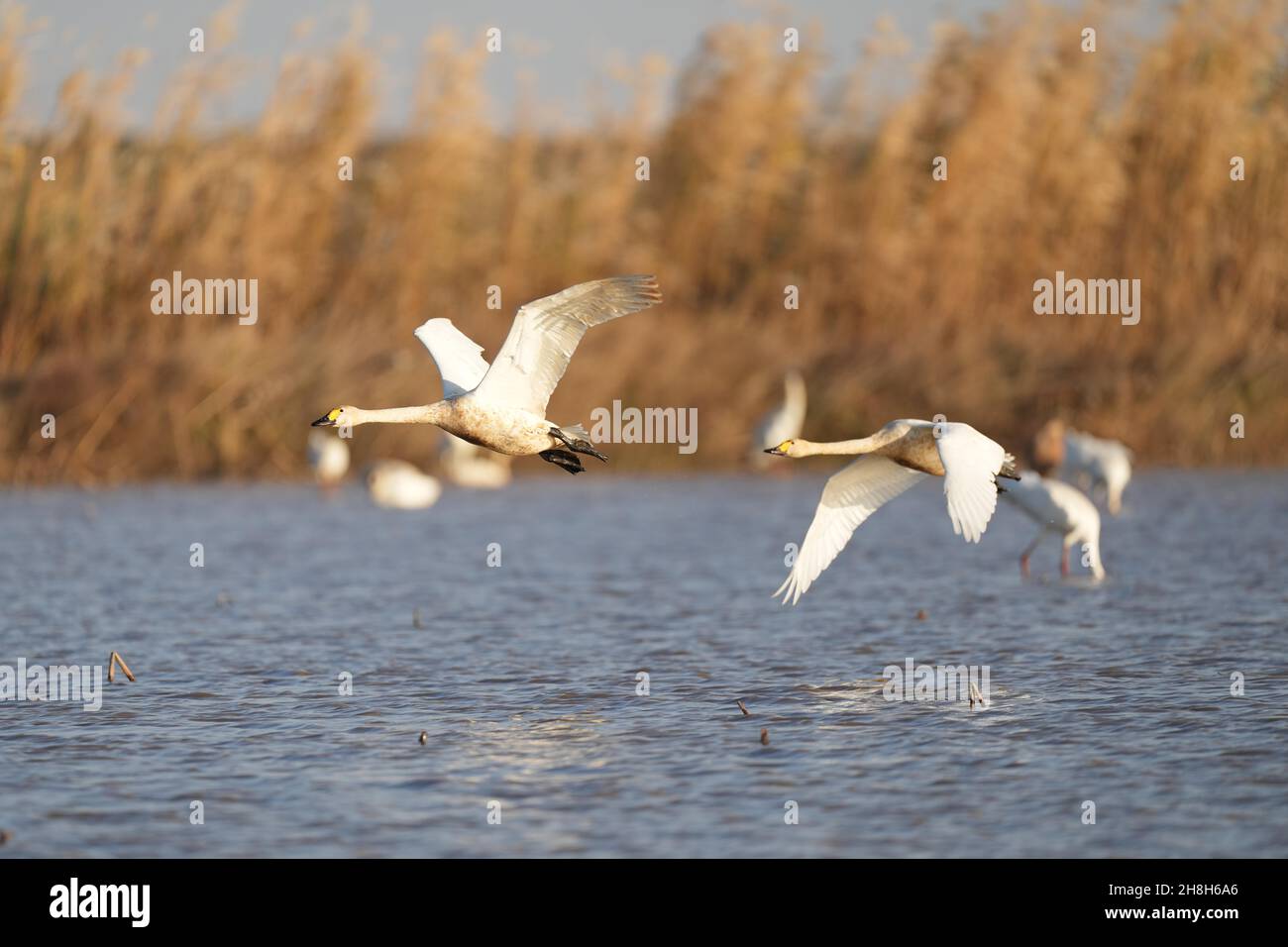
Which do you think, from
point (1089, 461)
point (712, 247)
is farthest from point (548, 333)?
point (712, 247)

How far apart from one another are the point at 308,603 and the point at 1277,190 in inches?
512

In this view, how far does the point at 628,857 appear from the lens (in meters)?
6.89

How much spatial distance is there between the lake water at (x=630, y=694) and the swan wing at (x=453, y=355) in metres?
1.58

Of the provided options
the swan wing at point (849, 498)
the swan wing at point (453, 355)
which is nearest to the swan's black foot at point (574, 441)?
the swan wing at point (453, 355)

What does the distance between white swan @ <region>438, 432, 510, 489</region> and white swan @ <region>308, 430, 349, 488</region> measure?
1.42 meters

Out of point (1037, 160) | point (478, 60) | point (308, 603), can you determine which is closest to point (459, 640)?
point (308, 603)

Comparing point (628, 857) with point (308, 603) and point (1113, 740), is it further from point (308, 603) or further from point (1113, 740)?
point (308, 603)

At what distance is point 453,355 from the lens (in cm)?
1002

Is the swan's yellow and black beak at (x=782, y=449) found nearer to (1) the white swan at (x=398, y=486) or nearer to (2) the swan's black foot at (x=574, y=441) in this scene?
(2) the swan's black foot at (x=574, y=441)

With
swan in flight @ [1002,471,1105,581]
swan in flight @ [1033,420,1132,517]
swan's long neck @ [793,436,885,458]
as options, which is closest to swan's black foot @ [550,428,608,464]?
swan's long neck @ [793,436,885,458]

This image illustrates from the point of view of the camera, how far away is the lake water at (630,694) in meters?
A: 7.29

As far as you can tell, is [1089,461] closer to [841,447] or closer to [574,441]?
[841,447]

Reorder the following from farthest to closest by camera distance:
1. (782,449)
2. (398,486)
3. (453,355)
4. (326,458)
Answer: (326,458), (398,486), (453,355), (782,449)

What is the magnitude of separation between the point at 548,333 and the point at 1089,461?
8.80 meters
